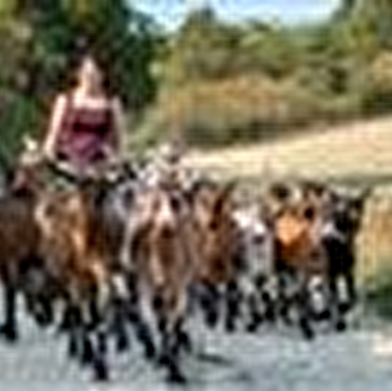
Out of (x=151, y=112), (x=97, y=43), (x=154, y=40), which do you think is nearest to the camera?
(x=97, y=43)

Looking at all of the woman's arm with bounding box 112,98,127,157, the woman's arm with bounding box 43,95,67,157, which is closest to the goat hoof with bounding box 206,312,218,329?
the woman's arm with bounding box 112,98,127,157

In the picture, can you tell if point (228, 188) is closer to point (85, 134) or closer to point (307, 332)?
point (85, 134)

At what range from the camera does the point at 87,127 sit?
1595cm

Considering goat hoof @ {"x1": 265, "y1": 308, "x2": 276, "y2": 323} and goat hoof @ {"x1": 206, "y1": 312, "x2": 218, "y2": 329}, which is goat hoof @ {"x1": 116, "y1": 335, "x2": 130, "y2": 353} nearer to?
goat hoof @ {"x1": 206, "y1": 312, "x2": 218, "y2": 329}

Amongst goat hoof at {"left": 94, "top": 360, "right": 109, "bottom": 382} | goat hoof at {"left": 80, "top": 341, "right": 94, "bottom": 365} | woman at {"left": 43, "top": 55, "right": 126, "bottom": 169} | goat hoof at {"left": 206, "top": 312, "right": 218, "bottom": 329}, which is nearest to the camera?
goat hoof at {"left": 94, "top": 360, "right": 109, "bottom": 382}

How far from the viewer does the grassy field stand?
40188mm

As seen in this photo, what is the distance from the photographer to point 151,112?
50031 mm

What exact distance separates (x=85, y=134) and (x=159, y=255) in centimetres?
113

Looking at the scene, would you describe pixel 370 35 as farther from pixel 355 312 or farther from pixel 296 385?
pixel 296 385

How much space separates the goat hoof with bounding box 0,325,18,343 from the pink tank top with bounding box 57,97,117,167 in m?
1.75

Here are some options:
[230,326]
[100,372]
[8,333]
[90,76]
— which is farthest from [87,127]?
[230,326]

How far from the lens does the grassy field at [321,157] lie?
1582 inches

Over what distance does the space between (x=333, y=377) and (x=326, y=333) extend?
3.50 meters

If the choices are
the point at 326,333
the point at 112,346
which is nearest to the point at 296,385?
the point at 112,346
